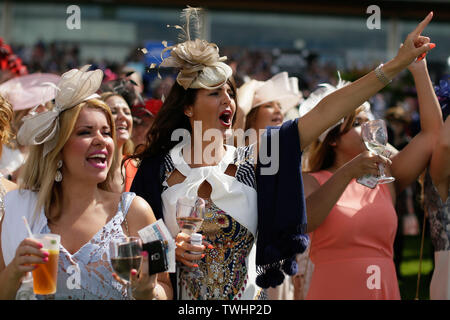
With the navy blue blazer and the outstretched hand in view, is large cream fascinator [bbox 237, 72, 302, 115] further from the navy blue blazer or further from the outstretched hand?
the outstretched hand

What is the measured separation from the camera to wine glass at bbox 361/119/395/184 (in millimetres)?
3094

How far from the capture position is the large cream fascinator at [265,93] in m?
→ 4.86

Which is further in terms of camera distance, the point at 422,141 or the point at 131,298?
the point at 422,141

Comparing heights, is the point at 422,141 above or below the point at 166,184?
above

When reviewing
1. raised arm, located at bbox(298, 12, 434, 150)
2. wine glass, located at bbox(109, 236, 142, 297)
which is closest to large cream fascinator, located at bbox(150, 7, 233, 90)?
raised arm, located at bbox(298, 12, 434, 150)

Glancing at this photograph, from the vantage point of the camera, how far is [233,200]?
293cm

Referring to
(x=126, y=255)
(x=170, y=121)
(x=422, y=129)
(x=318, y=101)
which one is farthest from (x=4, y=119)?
(x=422, y=129)

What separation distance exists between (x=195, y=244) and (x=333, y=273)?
1.17 m

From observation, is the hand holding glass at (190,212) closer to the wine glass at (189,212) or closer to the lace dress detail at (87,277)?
the wine glass at (189,212)

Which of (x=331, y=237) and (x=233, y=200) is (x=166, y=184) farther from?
(x=331, y=237)

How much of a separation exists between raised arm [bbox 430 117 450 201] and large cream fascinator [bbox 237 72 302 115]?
66.8 inches

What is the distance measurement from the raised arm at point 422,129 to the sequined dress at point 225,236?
0.96 meters
